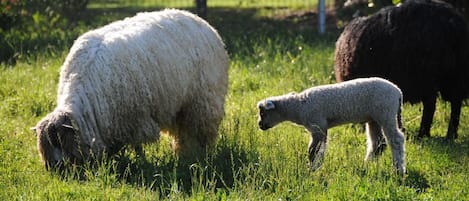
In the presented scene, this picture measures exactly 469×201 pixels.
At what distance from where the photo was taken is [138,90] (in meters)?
6.89

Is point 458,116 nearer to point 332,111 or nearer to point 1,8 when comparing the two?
point 332,111

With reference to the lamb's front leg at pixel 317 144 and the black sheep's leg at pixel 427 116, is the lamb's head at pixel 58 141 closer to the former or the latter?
the lamb's front leg at pixel 317 144

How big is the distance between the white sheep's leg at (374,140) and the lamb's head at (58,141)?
233 centimetres

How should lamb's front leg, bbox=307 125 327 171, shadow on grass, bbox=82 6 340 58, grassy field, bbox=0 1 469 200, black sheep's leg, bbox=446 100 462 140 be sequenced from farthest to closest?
shadow on grass, bbox=82 6 340 58
black sheep's leg, bbox=446 100 462 140
lamb's front leg, bbox=307 125 327 171
grassy field, bbox=0 1 469 200


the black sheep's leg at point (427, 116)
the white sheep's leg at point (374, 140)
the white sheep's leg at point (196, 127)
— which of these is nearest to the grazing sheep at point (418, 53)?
the black sheep's leg at point (427, 116)

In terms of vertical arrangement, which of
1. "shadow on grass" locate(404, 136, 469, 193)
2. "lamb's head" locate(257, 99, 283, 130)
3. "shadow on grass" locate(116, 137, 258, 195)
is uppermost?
"lamb's head" locate(257, 99, 283, 130)

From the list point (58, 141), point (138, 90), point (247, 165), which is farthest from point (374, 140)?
point (58, 141)

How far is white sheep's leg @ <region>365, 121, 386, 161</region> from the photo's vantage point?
7043 millimetres

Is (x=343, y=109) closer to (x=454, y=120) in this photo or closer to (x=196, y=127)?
(x=196, y=127)

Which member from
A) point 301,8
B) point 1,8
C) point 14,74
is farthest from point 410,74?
point 301,8

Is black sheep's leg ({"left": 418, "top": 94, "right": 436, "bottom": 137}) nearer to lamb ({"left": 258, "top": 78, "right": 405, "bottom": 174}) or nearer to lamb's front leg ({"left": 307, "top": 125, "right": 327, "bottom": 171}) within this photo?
lamb ({"left": 258, "top": 78, "right": 405, "bottom": 174})

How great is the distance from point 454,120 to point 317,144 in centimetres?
201

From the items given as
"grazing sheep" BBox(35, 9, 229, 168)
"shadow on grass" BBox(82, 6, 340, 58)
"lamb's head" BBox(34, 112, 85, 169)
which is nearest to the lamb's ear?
"grazing sheep" BBox(35, 9, 229, 168)

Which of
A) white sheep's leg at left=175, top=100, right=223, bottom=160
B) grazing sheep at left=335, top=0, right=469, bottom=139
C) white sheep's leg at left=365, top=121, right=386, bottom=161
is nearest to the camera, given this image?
white sheep's leg at left=365, top=121, right=386, bottom=161
